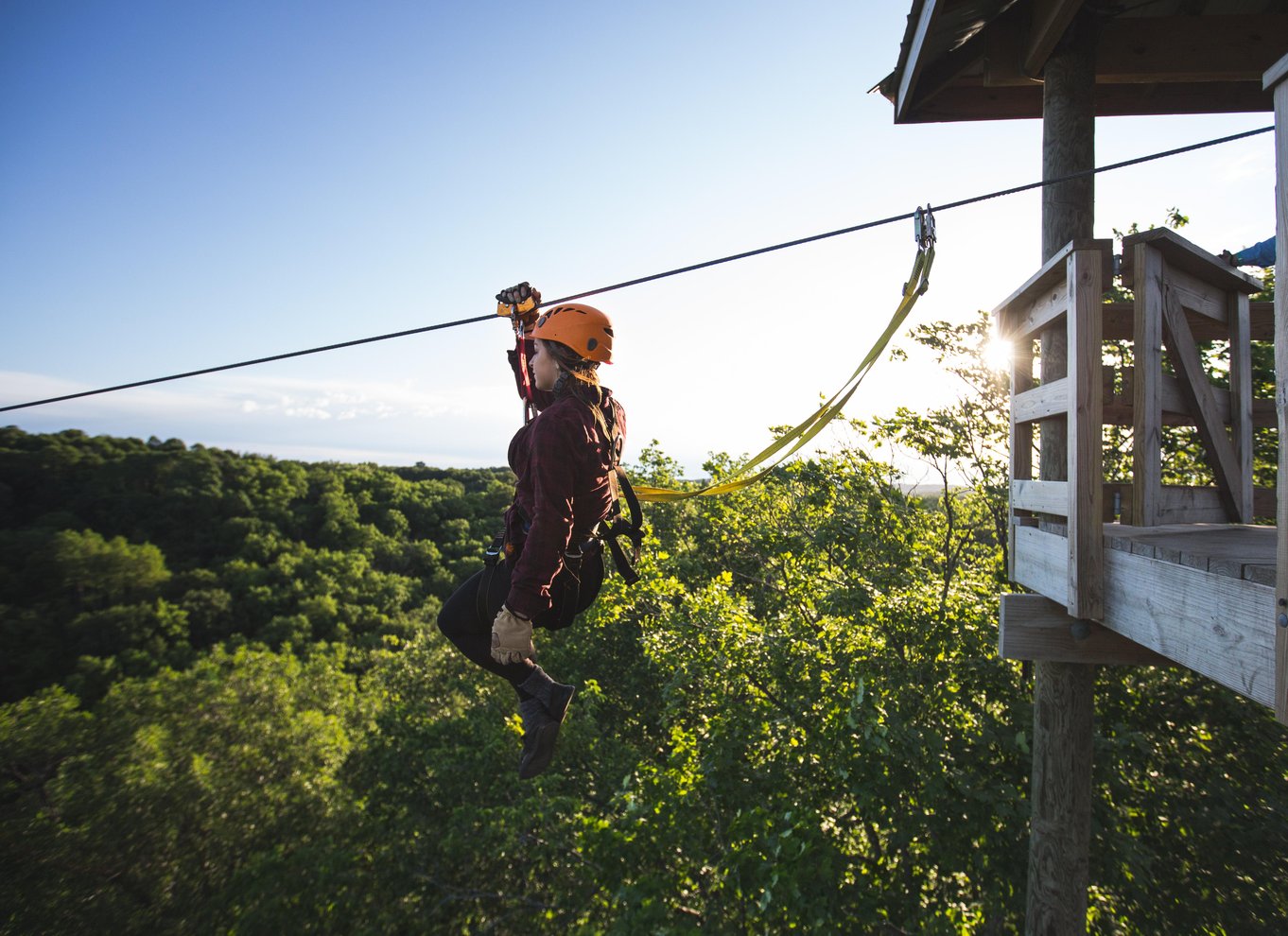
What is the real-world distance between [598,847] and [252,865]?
8354mm

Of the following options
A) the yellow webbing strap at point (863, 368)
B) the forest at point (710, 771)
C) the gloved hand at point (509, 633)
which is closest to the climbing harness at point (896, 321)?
the yellow webbing strap at point (863, 368)

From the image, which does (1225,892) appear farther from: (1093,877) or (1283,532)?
(1283,532)

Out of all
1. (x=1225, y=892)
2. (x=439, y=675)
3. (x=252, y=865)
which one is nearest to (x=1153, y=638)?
(x=1225, y=892)

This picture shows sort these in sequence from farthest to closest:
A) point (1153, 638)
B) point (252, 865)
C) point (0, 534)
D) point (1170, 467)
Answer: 1. point (0, 534)
2. point (252, 865)
3. point (1170, 467)
4. point (1153, 638)

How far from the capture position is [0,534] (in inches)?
1454

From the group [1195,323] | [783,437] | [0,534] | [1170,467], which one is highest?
[1195,323]

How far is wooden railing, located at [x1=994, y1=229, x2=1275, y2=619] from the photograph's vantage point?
2291 millimetres

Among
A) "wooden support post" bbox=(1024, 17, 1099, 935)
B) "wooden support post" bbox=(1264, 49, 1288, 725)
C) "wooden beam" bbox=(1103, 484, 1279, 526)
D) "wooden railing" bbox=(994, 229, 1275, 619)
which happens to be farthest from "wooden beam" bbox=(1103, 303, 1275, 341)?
"wooden support post" bbox=(1264, 49, 1288, 725)

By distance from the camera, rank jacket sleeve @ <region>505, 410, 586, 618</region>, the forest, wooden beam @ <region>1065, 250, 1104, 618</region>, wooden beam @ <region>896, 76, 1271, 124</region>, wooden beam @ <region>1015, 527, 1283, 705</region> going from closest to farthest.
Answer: wooden beam @ <region>1015, 527, 1283, 705</region> → wooden beam @ <region>1065, 250, 1104, 618</region> → jacket sleeve @ <region>505, 410, 586, 618</region> → wooden beam @ <region>896, 76, 1271, 124</region> → the forest

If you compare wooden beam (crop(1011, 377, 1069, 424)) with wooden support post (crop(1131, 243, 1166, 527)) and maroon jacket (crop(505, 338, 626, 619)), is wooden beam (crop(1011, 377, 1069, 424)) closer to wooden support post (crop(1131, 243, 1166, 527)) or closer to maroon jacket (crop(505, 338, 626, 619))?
wooden support post (crop(1131, 243, 1166, 527))

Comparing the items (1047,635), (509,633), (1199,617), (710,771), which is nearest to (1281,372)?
(1199,617)

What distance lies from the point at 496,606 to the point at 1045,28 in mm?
3743

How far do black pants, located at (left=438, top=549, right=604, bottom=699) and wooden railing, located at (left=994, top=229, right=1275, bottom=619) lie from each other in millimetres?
1775

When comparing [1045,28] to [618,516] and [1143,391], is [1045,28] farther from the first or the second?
[618,516]
